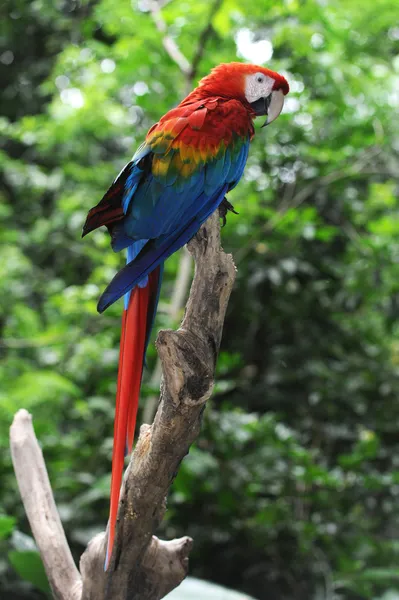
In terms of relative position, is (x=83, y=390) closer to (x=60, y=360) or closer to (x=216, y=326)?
(x=60, y=360)

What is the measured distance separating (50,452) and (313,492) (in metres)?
0.73

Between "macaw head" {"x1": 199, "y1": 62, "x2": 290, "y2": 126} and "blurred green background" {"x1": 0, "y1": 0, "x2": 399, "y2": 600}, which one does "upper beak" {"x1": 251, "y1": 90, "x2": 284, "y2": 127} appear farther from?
"blurred green background" {"x1": 0, "y1": 0, "x2": 399, "y2": 600}

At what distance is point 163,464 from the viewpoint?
0.77m

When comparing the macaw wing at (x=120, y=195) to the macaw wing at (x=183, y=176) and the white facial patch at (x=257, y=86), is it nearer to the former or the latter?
the macaw wing at (x=183, y=176)

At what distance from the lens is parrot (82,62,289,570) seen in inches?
31.0

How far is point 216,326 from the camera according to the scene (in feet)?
2.54

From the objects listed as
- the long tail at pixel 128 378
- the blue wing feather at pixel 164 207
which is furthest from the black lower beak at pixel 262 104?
the long tail at pixel 128 378

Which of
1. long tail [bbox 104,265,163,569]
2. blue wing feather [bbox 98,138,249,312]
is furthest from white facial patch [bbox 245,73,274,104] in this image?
long tail [bbox 104,265,163,569]

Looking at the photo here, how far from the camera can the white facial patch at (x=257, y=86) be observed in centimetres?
96

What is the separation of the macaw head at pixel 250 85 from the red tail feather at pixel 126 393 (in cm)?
37

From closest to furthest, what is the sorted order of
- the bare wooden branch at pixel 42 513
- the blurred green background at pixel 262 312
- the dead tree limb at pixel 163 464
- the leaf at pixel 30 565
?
the dead tree limb at pixel 163 464
the bare wooden branch at pixel 42 513
the leaf at pixel 30 565
the blurred green background at pixel 262 312

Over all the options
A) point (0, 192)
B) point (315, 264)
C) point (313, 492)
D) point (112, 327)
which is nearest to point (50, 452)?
point (112, 327)

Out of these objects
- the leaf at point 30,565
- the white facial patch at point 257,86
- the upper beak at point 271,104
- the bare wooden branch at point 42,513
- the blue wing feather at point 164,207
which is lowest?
the leaf at point 30,565

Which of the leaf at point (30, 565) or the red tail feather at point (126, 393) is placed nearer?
the red tail feather at point (126, 393)
